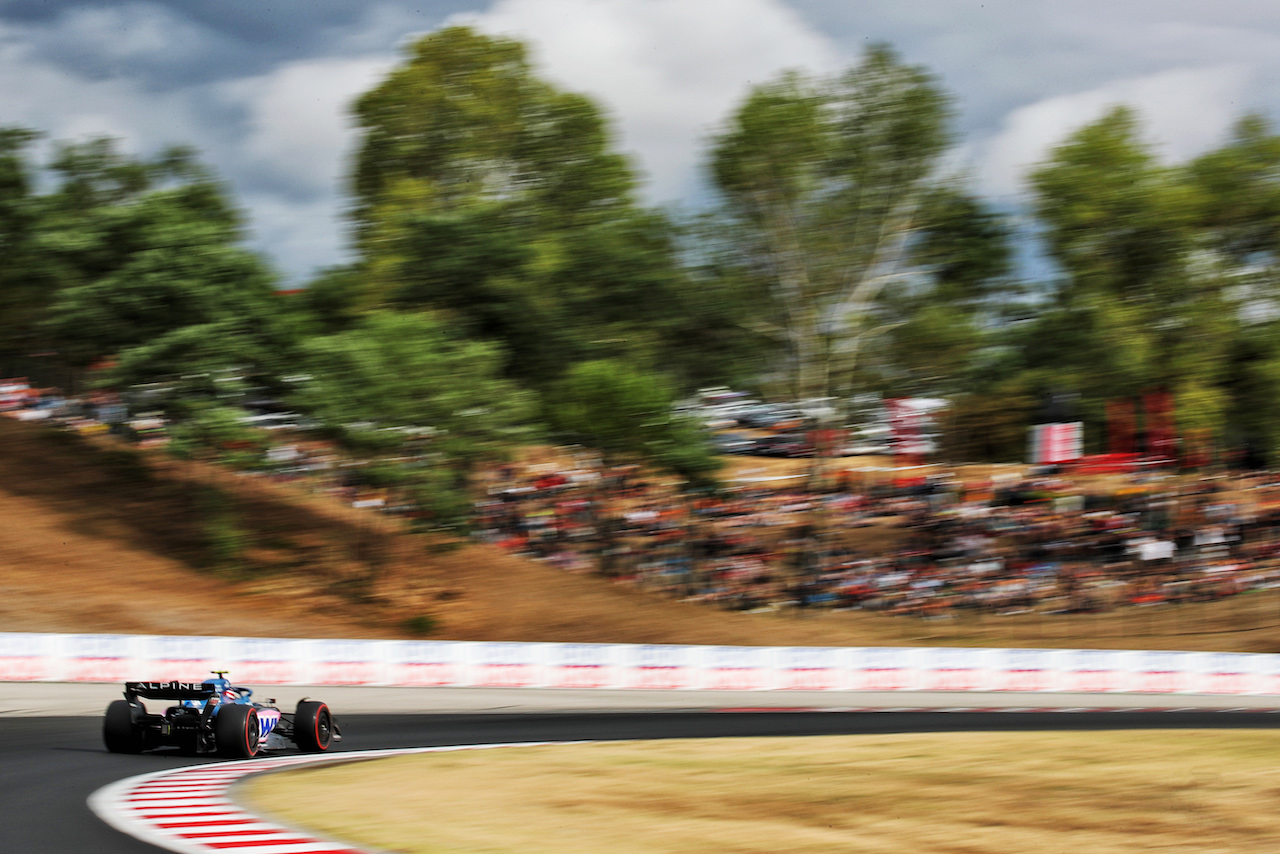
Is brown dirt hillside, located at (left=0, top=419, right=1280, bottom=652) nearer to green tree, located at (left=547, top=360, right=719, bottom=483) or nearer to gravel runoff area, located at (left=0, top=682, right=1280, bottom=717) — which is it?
green tree, located at (left=547, top=360, right=719, bottom=483)

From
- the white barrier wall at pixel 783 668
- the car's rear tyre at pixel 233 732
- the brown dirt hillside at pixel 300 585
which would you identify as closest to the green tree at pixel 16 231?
the brown dirt hillside at pixel 300 585

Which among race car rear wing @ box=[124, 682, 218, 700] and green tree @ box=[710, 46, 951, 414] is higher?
green tree @ box=[710, 46, 951, 414]

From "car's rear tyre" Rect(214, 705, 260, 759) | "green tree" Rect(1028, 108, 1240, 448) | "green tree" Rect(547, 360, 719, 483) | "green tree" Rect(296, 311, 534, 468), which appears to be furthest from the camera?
"green tree" Rect(1028, 108, 1240, 448)

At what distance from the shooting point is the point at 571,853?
23.8 feet

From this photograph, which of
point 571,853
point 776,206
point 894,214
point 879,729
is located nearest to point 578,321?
point 776,206

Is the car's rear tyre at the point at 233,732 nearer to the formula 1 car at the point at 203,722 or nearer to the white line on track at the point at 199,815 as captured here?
the formula 1 car at the point at 203,722

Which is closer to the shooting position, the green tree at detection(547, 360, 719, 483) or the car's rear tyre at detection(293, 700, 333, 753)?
the car's rear tyre at detection(293, 700, 333, 753)

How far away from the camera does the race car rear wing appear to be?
11234 millimetres

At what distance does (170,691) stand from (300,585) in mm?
18955

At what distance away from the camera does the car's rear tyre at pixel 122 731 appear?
1161 cm

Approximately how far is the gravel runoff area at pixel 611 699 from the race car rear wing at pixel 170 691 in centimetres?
534

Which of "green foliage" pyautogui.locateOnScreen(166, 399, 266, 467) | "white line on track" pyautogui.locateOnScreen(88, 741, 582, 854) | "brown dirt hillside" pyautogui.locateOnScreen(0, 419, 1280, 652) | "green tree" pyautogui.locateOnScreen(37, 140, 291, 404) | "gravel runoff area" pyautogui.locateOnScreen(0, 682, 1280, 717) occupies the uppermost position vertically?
"green tree" pyautogui.locateOnScreen(37, 140, 291, 404)

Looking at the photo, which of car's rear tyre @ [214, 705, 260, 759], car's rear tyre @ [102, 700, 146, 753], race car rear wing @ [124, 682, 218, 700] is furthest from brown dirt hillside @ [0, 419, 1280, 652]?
car's rear tyre @ [214, 705, 260, 759]

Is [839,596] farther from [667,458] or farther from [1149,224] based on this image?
[1149,224]
